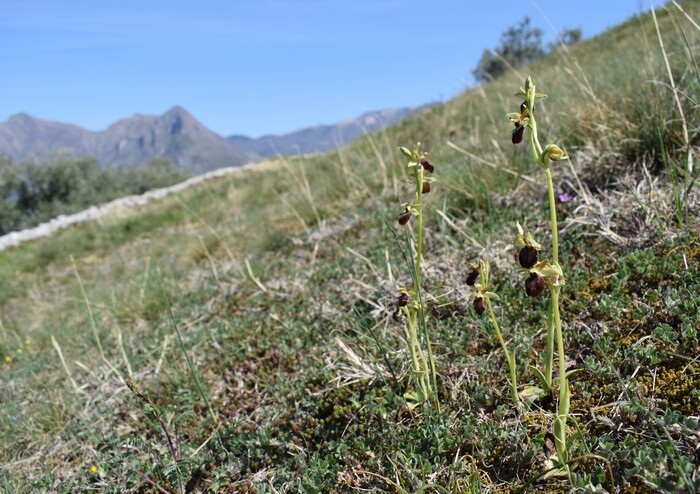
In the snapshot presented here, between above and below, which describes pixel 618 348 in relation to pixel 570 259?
below

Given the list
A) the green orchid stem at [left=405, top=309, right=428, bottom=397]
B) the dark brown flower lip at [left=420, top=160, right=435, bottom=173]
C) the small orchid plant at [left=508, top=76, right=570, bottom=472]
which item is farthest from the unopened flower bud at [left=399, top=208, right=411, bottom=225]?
the small orchid plant at [left=508, top=76, right=570, bottom=472]

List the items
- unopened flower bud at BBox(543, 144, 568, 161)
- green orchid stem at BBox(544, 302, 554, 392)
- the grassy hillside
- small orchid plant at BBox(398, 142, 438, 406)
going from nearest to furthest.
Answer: unopened flower bud at BBox(543, 144, 568, 161)
green orchid stem at BBox(544, 302, 554, 392)
the grassy hillside
small orchid plant at BBox(398, 142, 438, 406)

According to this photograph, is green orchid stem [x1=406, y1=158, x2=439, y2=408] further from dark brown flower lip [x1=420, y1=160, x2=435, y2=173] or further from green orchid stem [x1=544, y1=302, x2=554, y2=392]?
green orchid stem [x1=544, y1=302, x2=554, y2=392]

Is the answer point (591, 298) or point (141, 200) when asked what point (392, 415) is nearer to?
point (591, 298)

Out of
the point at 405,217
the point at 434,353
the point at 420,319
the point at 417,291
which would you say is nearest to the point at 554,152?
the point at 405,217

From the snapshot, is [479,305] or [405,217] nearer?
[479,305]

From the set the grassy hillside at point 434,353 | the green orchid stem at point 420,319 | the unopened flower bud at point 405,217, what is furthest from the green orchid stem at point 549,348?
the unopened flower bud at point 405,217

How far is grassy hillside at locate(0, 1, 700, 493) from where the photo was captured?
1.61 m

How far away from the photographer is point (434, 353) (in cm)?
226

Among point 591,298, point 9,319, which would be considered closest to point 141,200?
point 9,319

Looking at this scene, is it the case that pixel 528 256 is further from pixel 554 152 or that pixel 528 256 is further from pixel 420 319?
pixel 420 319

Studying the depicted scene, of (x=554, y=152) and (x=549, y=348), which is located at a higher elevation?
(x=554, y=152)

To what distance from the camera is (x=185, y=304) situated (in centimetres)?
418

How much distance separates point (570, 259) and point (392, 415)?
1368 millimetres
